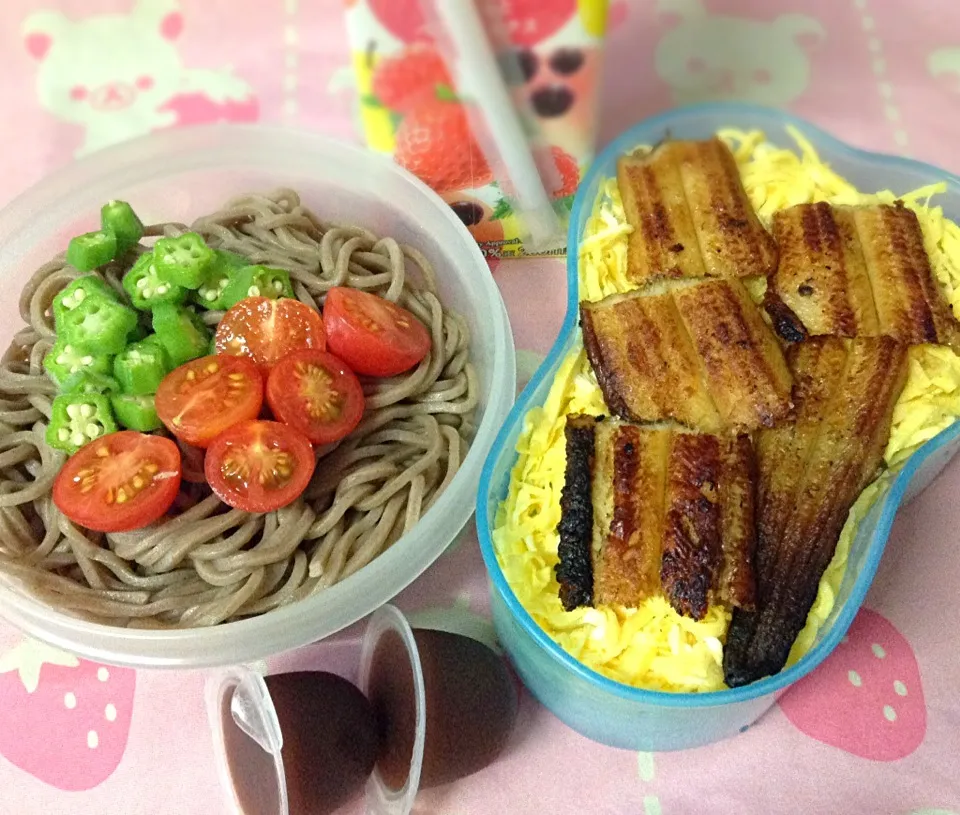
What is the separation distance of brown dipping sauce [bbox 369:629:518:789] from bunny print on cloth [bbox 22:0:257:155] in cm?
154

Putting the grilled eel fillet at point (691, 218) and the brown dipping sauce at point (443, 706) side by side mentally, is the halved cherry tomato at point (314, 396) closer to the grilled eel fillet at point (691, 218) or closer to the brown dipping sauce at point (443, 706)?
the brown dipping sauce at point (443, 706)

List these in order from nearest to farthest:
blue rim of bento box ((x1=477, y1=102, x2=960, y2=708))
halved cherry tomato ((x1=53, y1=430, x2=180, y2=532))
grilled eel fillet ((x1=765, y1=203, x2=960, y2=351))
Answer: blue rim of bento box ((x1=477, y1=102, x2=960, y2=708)) < halved cherry tomato ((x1=53, y1=430, x2=180, y2=532)) < grilled eel fillet ((x1=765, y1=203, x2=960, y2=351))

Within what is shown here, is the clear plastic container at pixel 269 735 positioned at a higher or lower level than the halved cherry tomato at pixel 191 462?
lower

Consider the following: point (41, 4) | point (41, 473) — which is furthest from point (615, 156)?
point (41, 4)

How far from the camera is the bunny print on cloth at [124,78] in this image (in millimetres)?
2334

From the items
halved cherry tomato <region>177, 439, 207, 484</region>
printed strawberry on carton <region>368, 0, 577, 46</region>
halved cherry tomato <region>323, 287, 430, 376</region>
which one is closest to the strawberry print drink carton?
printed strawberry on carton <region>368, 0, 577, 46</region>

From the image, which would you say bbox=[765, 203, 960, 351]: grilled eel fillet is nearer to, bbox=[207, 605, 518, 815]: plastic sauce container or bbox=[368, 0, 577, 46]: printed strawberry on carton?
bbox=[368, 0, 577, 46]: printed strawberry on carton

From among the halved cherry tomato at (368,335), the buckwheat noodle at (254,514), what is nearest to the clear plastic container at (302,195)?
the buckwheat noodle at (254,514)

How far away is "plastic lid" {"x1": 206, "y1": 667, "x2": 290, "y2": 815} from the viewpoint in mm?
1275

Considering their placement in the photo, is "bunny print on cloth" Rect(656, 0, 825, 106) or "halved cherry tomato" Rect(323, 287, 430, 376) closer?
"halved cherry tomato" Rect(323, 287, 430, 376)

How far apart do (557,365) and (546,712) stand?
0.61 metres

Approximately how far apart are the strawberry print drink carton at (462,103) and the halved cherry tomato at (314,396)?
1.66ft

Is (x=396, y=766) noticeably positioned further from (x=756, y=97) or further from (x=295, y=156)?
(x=756, y=97)

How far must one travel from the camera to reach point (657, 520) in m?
1.39
